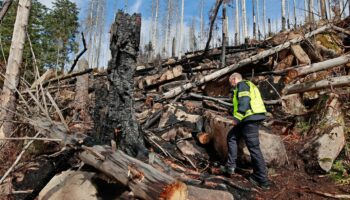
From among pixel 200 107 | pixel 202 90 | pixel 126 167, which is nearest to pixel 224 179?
pixel 126 167

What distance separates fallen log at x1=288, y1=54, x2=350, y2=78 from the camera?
6033mm

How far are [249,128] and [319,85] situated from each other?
2.35 m

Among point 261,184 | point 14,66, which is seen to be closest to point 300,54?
point 261,184

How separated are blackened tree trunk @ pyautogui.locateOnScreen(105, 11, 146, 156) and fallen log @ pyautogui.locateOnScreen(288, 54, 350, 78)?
442 cm

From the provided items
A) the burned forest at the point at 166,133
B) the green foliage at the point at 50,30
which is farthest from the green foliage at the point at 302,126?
the green foliage at the point at 50,30

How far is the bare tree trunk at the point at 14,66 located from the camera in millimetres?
5000

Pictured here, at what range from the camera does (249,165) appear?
5.30m

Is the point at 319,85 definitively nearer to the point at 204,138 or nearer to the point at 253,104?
the point at 253,104

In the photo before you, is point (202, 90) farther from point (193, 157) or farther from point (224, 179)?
point (224, 179)

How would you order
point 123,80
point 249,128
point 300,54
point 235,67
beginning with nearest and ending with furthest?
1. point 123,80
2. point 249,128
3. point 300,54
4. point 235,67

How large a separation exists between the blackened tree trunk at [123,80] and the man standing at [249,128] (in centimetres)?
170

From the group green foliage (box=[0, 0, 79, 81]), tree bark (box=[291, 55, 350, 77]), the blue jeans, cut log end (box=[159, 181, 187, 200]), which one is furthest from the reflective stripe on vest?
green foliage (box=[0, 0, 79, 81])

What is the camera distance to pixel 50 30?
25.6m

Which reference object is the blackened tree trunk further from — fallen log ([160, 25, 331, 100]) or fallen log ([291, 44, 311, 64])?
fallen log ([291, 44, 311, 64])
